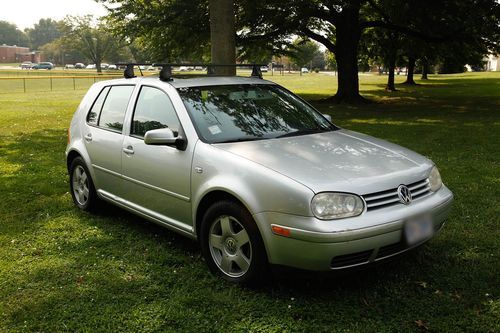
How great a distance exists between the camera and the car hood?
3529mm

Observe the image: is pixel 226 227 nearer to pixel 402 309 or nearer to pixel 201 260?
pixel 201 260

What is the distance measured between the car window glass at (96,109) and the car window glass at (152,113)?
83 cm

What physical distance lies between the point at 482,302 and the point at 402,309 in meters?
0.59

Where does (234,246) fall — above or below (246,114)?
below

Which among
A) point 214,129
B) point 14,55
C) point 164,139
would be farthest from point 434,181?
point 14,55

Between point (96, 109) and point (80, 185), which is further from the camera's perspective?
point (80, 185)

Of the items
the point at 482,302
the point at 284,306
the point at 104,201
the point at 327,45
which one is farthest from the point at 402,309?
the point at 327,45

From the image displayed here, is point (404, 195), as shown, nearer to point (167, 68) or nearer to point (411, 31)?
point (167, 68)

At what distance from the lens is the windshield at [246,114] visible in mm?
4379

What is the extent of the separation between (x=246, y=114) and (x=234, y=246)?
1325 millimetres

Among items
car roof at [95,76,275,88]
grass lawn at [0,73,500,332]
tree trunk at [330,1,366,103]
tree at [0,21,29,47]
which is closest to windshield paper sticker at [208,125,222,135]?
car roof at [95,76,275,88]

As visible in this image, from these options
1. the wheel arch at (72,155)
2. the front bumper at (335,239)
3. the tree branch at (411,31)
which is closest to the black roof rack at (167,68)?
the wheel arch at (72,155)

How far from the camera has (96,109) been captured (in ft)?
18.7

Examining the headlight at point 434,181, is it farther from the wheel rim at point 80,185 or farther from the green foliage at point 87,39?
the green foliage at point 87,39
